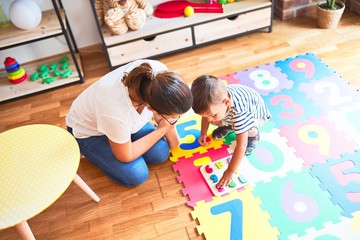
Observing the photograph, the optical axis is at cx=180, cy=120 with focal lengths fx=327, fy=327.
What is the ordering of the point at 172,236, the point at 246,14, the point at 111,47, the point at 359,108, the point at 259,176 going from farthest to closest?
the point at 246,14
the point at 111,47
the point at 359,108
the point at 259,176
the point at 172,236

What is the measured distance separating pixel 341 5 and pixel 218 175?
1.58 m

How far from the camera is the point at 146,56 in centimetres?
213

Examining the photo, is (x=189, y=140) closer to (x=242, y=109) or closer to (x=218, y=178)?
(x=218, y=178)

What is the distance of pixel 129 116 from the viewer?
1221 mm

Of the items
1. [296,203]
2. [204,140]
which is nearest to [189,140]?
[204,140]

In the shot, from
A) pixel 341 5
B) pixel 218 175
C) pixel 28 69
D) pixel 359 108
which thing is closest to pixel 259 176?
pixel 218 175

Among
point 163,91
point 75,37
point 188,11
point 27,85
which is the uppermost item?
point 163,91

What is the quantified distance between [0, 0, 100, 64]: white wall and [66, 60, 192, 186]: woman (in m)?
1.02

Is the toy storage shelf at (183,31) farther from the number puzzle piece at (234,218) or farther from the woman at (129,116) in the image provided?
the number puzzle piece at (234,218)

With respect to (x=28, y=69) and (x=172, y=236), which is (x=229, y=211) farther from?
(x=28, y=69)

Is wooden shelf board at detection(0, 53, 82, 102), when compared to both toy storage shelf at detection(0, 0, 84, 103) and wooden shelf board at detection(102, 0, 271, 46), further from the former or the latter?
wooden shelf board at detection(102, 0, 271, 46)

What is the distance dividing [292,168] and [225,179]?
0.31m

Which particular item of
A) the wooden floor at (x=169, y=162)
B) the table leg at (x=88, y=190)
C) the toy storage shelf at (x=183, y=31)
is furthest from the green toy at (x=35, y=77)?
the table leg at (x=88, y=190)

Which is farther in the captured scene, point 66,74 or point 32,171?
point 66,74
